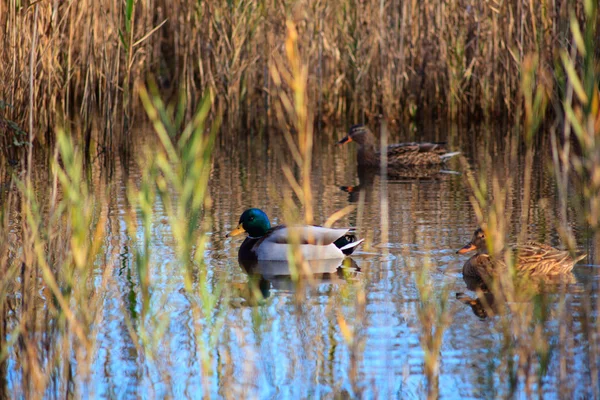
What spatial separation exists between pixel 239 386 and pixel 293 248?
2.84ft

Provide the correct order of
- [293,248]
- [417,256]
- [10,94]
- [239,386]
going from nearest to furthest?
[293,248], [239,386], [417,256], [10,94]

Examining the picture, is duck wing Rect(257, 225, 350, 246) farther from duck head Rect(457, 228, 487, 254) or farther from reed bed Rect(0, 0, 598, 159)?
reed bed Rect(0, 0, 598, 159)

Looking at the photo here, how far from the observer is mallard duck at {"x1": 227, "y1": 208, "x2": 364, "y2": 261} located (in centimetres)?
648

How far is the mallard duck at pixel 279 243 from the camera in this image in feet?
21.3

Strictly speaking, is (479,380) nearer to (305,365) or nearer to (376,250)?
(305,365)

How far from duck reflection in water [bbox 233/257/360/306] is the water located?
12mm

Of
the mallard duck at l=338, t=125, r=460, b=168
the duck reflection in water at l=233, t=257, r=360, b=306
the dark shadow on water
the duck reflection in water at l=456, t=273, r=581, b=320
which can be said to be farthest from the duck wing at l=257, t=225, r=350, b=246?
the mallard duck at l=338, t=125, r=460, b=168

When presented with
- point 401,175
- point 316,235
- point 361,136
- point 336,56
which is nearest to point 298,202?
point 401,175

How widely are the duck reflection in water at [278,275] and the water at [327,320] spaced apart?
12 mm

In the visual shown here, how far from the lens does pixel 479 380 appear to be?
13.1 feet

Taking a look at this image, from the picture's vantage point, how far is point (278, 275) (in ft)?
20.6

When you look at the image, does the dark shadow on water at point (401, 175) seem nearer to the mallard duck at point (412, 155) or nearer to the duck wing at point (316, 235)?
the mallard duck at point (412, 155)

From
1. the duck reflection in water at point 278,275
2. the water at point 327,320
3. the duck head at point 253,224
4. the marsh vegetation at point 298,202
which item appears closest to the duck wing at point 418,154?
the marsh vegetation at point 298,202

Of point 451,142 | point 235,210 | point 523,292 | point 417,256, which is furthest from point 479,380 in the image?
point 451,142
